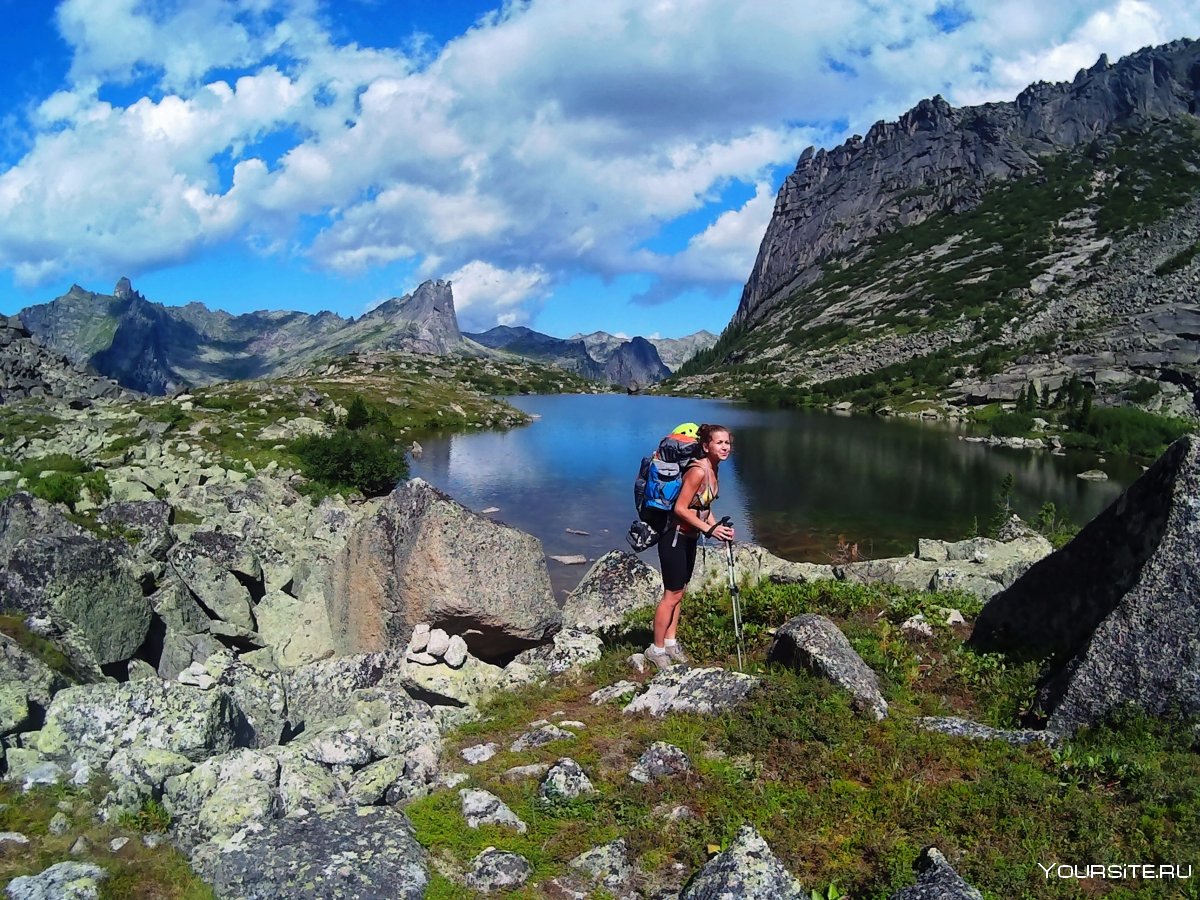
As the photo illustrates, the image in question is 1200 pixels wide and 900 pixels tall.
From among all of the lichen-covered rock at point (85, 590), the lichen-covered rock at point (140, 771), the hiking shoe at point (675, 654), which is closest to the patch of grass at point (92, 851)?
the lichen-covered rock at point (140, 771)

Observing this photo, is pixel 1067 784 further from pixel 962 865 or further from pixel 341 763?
pixel 341 763

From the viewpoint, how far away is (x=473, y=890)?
7.19 m

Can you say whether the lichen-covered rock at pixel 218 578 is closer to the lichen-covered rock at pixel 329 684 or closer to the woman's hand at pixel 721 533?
the lichen-covered rock at pixel 329 684

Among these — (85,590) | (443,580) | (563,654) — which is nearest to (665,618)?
(563,654)

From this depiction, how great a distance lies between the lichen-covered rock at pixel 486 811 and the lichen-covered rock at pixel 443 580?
6.09 m

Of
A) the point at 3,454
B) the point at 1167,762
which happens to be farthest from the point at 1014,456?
the point at 3,454

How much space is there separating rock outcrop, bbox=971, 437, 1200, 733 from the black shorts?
5176 millimetres

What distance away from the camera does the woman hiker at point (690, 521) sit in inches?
454

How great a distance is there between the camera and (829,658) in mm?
10508

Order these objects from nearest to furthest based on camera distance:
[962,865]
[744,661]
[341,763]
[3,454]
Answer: [962,865] → [341,763] → [744,661] → [3,454]

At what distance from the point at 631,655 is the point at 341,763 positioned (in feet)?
17.9

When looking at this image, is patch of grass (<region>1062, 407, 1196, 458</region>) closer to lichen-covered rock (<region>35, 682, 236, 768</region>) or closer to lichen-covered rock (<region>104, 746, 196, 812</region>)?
lichen-covered rock (<region>35, 682, 236, 768</region>)

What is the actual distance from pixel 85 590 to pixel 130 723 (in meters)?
5.10

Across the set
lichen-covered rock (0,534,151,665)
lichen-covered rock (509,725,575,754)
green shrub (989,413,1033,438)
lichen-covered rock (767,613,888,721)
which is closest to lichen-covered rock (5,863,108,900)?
lichen-covered rock (509,725,575,754)
